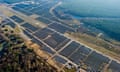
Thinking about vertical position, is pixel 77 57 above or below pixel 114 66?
below

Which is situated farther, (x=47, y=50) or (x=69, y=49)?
(x=69, y=49)

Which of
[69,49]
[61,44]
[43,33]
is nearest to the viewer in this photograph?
[69,49]

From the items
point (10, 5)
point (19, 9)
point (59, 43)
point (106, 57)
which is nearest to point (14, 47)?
point (59, 43)

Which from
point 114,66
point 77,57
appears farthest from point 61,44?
point 114,66

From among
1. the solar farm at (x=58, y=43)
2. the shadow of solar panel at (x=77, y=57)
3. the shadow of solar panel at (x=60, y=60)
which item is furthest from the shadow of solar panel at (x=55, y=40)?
the shadow of solar panel at (x=77, y=57)

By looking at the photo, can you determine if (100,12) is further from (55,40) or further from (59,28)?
(55,40)

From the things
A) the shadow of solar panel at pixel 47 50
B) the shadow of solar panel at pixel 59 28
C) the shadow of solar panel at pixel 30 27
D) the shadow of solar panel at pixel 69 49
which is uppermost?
the shadow of solar panel at pixel 47 50

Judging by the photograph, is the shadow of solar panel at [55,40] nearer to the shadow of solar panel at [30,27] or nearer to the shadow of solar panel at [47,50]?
the shadow of solar panel at [47,50]

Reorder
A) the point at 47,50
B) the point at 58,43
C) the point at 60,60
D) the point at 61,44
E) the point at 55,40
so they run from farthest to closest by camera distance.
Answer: the point at 55,40
the point at 58,43
the point at 61,44
the point at 47,50
the point at 60,60
